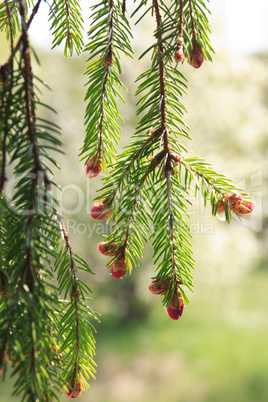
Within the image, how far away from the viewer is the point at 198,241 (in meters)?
5.62

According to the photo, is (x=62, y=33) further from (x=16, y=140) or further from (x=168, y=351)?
(x=168, y=351)

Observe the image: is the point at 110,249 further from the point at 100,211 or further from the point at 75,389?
the point at 75,389

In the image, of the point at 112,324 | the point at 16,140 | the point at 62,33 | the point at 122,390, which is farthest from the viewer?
the point at 112,324

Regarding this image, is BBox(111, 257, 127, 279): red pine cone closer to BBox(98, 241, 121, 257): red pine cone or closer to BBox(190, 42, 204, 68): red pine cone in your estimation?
BBox(98, 241, 121, 257): red pine cone

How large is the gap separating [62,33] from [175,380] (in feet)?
17.1

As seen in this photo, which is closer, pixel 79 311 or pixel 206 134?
pixel 79 311

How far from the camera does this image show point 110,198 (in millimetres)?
596

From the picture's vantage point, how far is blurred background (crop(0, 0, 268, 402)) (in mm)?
5137

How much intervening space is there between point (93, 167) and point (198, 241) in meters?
5.11

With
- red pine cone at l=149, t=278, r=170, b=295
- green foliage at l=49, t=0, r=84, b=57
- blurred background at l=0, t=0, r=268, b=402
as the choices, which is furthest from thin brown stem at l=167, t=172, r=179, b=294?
blurred background at l=0, t=0, r=268, b=402

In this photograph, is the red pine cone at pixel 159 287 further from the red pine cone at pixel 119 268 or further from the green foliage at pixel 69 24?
the green foliage at pixel 69 24

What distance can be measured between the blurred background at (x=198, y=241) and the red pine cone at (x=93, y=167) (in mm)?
4189

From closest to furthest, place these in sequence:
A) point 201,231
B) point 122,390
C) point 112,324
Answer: point 122,390, point 201,231, point 112,324

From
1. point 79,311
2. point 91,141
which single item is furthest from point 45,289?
point 91,141
